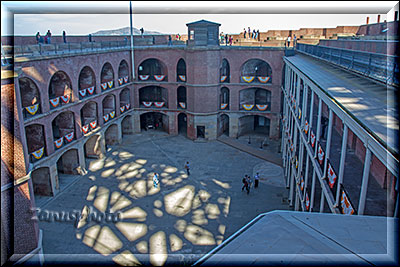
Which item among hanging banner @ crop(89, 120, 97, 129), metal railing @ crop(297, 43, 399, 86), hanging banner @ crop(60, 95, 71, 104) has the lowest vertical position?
hanging banner @ crop(89, 120, 97, 129)

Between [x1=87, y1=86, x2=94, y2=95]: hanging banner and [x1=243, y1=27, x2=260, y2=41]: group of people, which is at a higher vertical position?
[x1=243, y1=27, x2=260, y2=41]: group of people

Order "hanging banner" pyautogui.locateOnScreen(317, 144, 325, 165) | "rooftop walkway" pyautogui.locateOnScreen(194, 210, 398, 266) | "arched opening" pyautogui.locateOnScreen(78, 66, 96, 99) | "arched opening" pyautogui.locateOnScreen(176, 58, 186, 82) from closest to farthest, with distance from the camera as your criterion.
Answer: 1. "rooftop walkway" pyautogui.locateOnScreen(194, 210, 398, 266)
2. "hanging banner" pyautogui.locateOnScreen(317, 144, 325, 165)
3. "arched opening" pyautogui.locateOnScreen(78, 66, 96, 99)
4. "arched opening" pyautogui.locateOnScreen(176, 58, 186, 82)

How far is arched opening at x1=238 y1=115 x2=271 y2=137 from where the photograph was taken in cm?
3903

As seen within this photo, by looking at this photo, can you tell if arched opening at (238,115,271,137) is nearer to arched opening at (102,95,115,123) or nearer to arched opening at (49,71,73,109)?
arched opening at (102,95,115,123)

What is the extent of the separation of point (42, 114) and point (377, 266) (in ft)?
75.2

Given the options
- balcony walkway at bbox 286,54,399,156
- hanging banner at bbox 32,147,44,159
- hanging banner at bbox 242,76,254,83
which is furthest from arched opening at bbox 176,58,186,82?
balcony walkway at bbox 286,54,399,156

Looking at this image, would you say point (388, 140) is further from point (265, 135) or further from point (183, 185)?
point (265, 135)

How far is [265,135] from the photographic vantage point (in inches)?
1547

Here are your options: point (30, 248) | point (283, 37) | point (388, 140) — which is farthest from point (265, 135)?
point (388, 140)

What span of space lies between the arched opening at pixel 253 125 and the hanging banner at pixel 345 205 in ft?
90.6

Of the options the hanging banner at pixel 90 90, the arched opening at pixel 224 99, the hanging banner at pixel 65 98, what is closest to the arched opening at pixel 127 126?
Result: the hanging banner at pixel 90 90

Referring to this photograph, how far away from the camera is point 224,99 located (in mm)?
39125

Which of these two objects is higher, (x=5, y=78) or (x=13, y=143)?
(x=5, y=78)

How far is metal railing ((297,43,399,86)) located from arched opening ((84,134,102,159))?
21.0m
